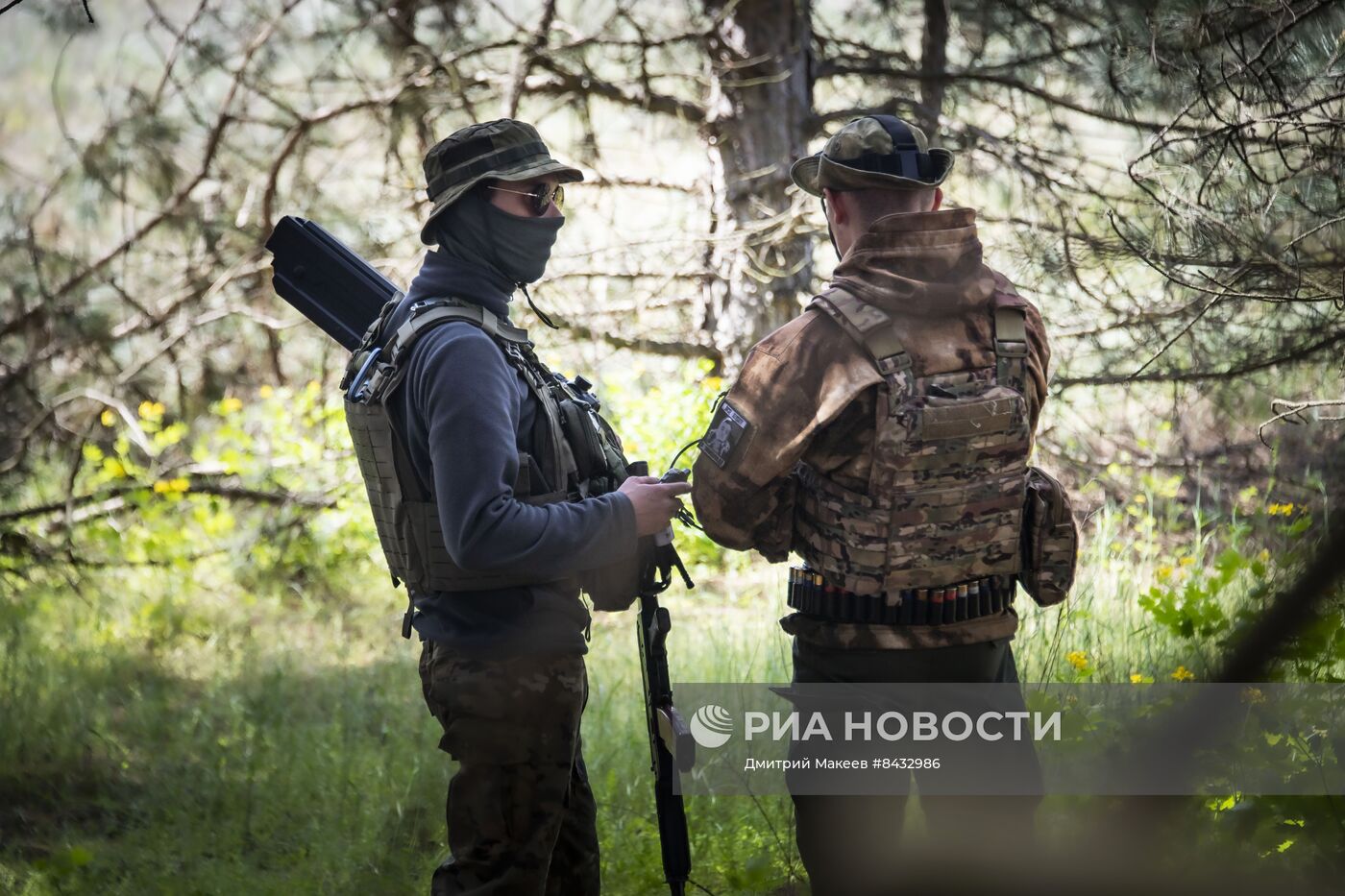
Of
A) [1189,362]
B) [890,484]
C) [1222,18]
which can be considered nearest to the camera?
[890,484]

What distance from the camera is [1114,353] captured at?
5383 mm

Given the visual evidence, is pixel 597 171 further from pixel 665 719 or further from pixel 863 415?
pixel 665 719

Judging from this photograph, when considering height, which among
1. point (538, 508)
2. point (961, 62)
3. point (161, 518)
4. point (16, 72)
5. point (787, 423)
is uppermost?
point (16, 72)

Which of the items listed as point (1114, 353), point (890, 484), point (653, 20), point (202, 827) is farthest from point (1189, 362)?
point (202, 827)

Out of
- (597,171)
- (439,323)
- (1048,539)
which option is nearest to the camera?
(439,323)

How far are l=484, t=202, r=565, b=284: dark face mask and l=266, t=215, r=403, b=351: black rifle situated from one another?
52 centimetres

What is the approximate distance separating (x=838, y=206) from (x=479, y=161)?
2.81ft

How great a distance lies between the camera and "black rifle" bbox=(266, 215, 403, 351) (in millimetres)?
2971

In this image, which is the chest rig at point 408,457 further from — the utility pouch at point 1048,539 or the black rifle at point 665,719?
the utility pouch at point 1048,539

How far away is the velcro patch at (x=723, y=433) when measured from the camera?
2.61 m

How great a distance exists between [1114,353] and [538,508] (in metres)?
3.95

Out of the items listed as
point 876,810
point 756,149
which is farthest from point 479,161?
point 756,149

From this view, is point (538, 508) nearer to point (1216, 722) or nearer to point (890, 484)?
point (890, 484)

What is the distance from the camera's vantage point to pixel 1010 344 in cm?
261
